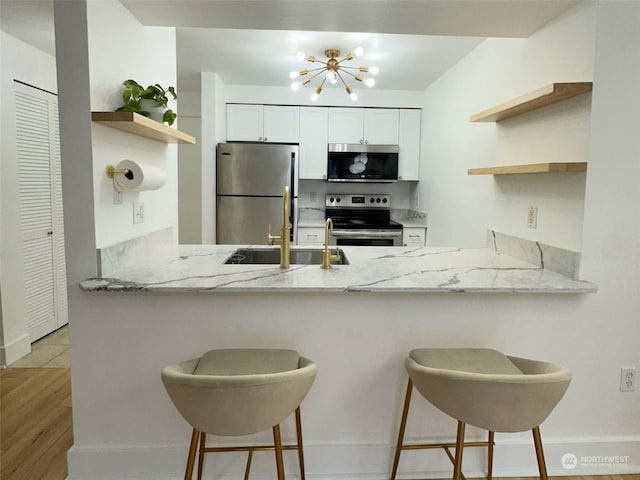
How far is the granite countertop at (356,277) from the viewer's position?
67.2 inches

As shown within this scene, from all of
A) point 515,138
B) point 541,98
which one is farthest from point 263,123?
point 541,98

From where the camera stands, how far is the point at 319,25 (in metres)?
2.17

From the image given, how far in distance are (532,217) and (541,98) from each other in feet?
2.00

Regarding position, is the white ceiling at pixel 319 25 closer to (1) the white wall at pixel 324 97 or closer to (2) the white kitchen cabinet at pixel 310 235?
(1) the white wall at pixel 324 97

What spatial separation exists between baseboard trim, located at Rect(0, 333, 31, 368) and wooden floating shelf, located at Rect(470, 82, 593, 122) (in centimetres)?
329

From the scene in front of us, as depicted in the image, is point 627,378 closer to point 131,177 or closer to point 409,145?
point 131,177

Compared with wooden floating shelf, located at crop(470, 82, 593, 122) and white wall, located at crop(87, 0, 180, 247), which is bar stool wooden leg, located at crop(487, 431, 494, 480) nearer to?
wooden floating shelf, located at crop(470, 82, 593, 122)

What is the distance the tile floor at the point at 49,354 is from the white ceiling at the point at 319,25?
7.06 feet

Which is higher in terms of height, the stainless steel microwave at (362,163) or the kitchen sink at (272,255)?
the stainless steel microwave at (362,163)

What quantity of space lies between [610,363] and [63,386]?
9.47 ft

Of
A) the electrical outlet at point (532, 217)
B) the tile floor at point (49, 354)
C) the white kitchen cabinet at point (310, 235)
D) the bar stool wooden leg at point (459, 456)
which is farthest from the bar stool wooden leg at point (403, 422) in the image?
the white kitchen cabinet at point (310, 235)

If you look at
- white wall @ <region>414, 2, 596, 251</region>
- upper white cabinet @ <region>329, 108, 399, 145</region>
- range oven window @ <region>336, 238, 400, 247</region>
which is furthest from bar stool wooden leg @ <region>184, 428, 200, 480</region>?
upper white cabinet @ <region>329, 108, 399, 145</region>

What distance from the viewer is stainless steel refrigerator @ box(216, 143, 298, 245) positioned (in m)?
4.45

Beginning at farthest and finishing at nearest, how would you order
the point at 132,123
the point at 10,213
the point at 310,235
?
the point at 310,235 → the point at 10,213 → the point at 132,123
